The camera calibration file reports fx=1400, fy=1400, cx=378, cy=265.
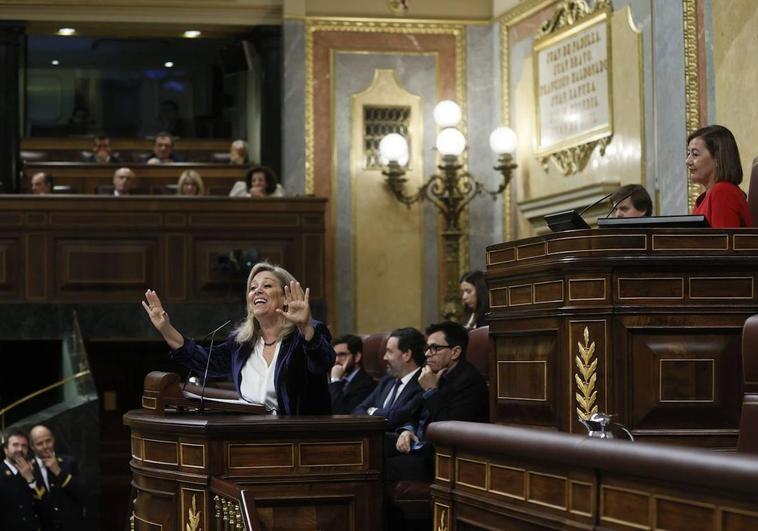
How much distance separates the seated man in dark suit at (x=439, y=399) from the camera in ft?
18.7

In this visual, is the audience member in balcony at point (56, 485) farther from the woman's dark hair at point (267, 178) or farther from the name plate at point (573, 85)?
the name plate at point (573, 85)

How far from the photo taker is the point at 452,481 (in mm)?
3900

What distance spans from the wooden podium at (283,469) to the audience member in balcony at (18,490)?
14.1 ft

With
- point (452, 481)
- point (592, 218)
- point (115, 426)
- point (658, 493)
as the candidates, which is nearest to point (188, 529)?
point (452, 481)

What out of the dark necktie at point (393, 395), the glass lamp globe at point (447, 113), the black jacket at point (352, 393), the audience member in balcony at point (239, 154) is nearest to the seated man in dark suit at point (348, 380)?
the black jacket at point (352, 393)

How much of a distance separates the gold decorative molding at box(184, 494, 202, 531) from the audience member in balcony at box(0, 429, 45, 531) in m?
4.38

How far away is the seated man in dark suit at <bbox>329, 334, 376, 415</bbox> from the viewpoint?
7.45 m

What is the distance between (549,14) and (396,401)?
5.81 m

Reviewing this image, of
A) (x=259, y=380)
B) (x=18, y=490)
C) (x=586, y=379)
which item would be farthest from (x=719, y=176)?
(x=18, y=490)

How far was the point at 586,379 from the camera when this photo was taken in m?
4.62

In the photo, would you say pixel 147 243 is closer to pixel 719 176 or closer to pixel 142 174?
pixel 142 174

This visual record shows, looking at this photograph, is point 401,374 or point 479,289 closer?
point 401,374

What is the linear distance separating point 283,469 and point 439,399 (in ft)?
3.54

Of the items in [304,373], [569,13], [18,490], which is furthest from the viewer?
[569,13]
